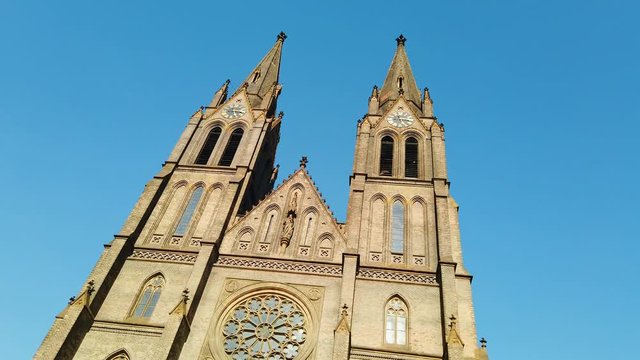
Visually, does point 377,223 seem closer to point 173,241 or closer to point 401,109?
point 173,241

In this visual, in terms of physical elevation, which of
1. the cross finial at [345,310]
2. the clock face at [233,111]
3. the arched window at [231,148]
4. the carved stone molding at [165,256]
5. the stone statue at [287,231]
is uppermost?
the clock face at [233,111]

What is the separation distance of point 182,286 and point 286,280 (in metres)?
4.51

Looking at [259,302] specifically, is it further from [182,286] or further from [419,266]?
[419,266]

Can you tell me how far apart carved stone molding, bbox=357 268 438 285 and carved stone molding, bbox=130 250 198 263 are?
7.81 m

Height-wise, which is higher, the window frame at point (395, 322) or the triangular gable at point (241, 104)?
the triangular gable at point (241, 104)

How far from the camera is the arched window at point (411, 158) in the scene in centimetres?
2928

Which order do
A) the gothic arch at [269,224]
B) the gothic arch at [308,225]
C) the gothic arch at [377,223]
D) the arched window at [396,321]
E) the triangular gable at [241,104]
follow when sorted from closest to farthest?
1. the arched window at [396,321]
2. the gothic arch at [377,223]
3. the gothic arch at [308,225]
4. the gothic arch at [269,224]
5. the triangular gable at [241,104]

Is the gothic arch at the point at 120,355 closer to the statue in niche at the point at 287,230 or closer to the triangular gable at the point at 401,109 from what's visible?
the statue in niche at the point at 287,230

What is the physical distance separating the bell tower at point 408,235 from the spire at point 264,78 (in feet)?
25.1

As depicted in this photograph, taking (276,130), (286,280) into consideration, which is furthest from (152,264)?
(276,130)

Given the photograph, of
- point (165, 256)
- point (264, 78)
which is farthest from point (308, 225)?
point (264, 78)

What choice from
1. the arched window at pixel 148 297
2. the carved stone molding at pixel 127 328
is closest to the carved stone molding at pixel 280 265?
the arched window at pixel 148 297

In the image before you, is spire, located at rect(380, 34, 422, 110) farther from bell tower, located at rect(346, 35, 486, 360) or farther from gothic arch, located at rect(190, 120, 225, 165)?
gothic arch, located at rect(190, 120, 225, 165)

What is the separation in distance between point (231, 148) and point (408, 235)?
484 inches
